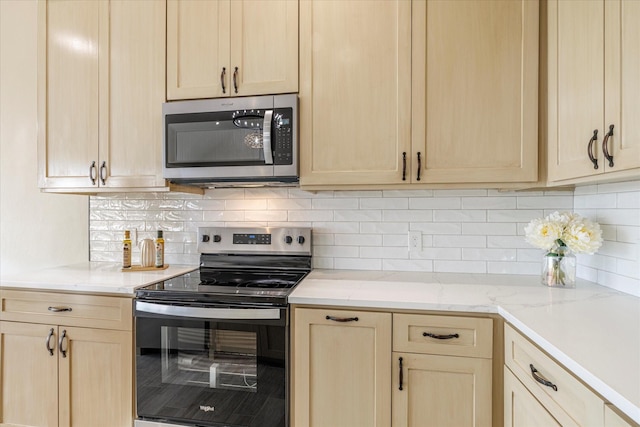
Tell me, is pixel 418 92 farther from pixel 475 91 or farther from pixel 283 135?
pixel 283 135

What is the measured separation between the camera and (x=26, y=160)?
7.98ft

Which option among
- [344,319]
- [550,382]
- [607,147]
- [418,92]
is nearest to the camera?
[550,382]

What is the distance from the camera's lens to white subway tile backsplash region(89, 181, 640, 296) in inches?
74.5

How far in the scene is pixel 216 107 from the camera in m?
1.82

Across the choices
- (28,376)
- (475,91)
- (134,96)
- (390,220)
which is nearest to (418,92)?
(475,91)

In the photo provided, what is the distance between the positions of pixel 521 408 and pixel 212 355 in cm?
122

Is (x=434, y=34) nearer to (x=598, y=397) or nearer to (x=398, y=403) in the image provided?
(x=598, y=397)

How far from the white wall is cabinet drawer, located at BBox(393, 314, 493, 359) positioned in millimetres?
2164

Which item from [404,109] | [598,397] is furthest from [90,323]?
[598,397]


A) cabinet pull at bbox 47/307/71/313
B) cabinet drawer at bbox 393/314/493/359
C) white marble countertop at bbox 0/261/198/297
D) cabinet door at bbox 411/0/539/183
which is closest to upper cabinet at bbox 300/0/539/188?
cabinet door at bbox 411/0/539/183

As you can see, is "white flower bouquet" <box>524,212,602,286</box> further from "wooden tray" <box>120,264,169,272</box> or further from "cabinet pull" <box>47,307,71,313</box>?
"cabinet pull" <box>47,307,71,313</box>

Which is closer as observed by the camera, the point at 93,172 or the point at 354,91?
the point at 354,91

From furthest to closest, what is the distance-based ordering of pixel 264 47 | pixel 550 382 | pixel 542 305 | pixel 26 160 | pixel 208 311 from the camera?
pixel 26 160 → pixel 264 47 → pixel 208 311 → pixel 542 305 → pixel 550 382

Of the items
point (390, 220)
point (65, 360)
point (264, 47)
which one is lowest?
point (65, 360)
